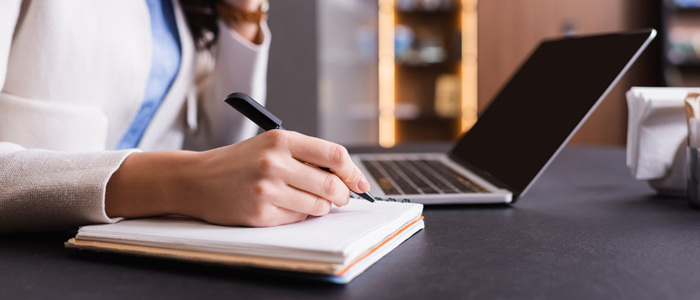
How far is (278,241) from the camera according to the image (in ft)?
1.08

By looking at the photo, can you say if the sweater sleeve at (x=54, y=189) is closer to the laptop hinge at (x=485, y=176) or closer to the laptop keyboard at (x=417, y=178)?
the laptop keyboard at (x=417, y=178)

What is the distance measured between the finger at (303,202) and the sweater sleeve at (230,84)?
25.3 inches

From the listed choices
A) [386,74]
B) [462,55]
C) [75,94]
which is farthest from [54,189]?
[462,55]

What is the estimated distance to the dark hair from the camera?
3.07 feet

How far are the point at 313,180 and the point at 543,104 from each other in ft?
1.43

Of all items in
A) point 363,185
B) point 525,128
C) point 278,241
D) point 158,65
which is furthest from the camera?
point 158,65

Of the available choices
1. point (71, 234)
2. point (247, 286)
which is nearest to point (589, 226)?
point (247, 286)

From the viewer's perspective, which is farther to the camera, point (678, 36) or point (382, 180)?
point (678, 36)

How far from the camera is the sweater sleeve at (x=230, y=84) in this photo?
3.22 ft

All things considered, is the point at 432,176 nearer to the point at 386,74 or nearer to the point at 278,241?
the point at 278,241

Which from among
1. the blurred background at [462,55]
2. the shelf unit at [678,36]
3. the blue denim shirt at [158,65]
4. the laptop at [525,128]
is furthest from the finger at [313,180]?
the shelf unit at [678,36]

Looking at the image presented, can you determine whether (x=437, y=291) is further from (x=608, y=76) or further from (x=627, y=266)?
(x=608, y=76)

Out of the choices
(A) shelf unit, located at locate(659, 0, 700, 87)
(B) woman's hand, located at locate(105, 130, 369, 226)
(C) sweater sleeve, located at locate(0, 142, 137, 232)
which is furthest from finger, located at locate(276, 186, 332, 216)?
(A) shelf unit, located at locate(659, 0, 700, 87)

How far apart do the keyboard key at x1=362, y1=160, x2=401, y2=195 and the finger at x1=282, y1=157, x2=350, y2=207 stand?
7.8 inches
